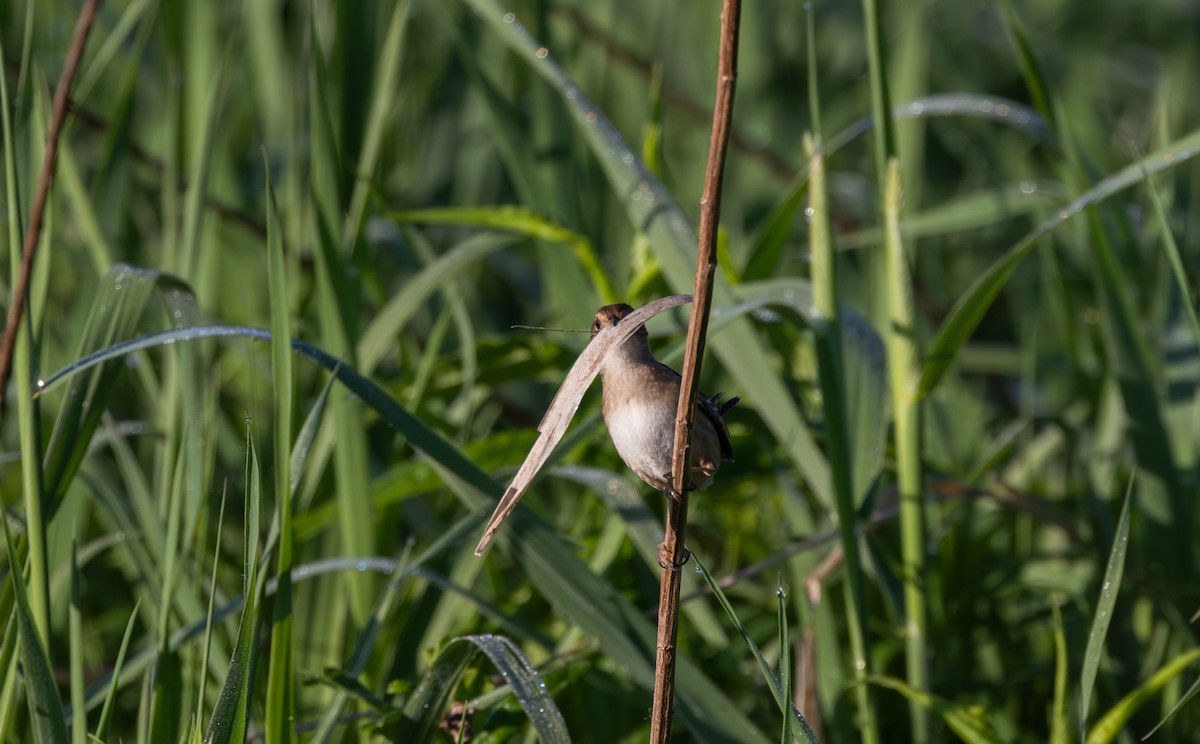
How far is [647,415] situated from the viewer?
1369 millimetres

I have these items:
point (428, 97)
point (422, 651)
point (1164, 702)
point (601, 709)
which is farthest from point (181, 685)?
point (428, 97)

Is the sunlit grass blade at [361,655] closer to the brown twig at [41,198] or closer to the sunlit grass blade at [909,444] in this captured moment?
the brown twig at [41,198]

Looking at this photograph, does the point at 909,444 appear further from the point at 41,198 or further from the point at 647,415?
the point at 41,198

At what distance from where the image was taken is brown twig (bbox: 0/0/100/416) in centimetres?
161

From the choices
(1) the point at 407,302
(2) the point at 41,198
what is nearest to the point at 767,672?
(1) the point at 407,302

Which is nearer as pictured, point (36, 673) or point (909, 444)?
point (36, 673)

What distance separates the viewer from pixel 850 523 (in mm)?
1677

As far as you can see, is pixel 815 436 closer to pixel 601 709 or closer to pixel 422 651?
pixel 601 709

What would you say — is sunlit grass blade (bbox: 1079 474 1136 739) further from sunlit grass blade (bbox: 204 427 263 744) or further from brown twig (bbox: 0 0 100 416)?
brown twig (bbox: 0 0 100 416)

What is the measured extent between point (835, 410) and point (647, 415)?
1.42 feet

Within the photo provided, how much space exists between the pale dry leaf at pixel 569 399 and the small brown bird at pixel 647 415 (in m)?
0.17

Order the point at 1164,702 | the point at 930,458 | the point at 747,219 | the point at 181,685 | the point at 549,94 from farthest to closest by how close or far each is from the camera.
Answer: the point at 747,219, the point at 549,94, the point at 930,458, the point at 1164,702, the point at 181,685

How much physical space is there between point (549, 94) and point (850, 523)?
1.28 metres

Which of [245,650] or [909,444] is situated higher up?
[909,444]
